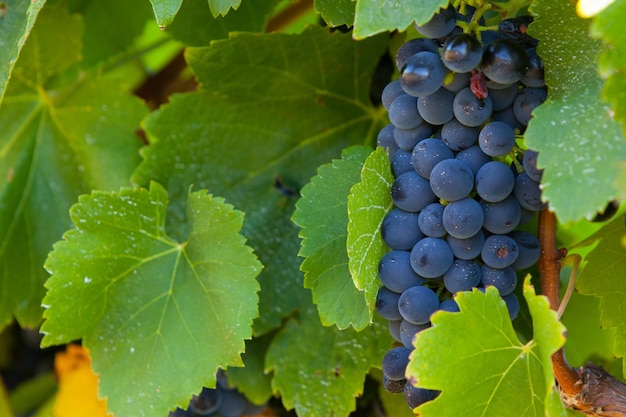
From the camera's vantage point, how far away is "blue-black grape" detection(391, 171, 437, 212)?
604mm

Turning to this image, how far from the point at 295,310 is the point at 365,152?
0.24 metres

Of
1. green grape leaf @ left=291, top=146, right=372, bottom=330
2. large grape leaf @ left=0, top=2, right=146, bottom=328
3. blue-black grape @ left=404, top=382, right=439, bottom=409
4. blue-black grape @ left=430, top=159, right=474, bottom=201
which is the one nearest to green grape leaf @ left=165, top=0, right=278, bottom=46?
large grape leaf @ left=0, top=2, right=146, bottom=328

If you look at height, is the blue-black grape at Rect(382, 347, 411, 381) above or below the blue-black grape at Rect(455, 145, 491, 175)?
below

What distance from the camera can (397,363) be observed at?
608 mm

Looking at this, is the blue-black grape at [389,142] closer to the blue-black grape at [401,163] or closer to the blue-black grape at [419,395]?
the blue-black grape at [401,163]

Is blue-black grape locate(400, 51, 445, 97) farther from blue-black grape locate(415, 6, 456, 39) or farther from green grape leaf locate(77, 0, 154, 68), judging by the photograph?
green grape leaf locate(77, 0, 154, 68)

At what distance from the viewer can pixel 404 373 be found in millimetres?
602

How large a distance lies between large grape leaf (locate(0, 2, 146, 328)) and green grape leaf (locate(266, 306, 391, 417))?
302 mm

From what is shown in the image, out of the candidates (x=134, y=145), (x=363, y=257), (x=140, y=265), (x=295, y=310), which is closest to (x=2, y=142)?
(x=134, y=145)

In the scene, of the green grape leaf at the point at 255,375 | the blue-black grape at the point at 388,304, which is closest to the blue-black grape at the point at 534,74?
the blue-black grape at the point at 388,304

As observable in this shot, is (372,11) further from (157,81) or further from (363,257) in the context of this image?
(157,81)

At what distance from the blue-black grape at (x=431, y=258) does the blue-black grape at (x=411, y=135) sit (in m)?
0.09

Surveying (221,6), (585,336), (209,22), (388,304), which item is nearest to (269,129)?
(209,22)

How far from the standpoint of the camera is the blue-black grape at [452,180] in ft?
1.89
